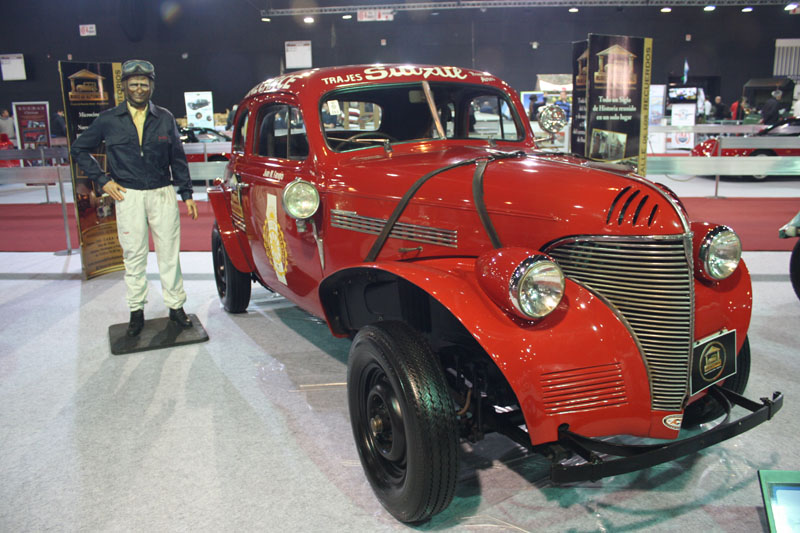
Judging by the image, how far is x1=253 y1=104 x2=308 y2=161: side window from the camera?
10.8 feet

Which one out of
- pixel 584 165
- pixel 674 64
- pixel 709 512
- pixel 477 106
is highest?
pixel 674 64

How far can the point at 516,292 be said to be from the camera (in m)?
1.86

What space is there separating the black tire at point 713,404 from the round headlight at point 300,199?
1.78 m

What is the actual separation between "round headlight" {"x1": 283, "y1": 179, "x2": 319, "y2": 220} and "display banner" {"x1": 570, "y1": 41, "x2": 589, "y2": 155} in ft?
11.8

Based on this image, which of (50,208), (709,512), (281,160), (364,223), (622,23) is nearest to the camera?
(709,512)

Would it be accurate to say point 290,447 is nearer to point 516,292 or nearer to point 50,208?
point 516,292

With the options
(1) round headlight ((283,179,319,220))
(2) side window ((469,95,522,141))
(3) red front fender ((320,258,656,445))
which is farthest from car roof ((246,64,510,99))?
(3) red front fender ((320,258,656,445))

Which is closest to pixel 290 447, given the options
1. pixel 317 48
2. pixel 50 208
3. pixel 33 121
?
Result: pixel 50 208

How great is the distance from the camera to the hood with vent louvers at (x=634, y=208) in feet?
6.51

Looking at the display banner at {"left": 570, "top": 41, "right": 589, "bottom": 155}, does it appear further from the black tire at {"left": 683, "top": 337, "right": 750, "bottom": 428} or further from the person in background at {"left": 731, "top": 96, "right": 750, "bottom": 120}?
the person in background at {"left": 731, "top": 96, "right": 750, "bottom": 120}

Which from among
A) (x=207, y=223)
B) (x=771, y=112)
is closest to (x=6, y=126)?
(x=207, y=223)

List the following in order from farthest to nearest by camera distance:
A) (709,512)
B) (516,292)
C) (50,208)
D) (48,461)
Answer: (50,208) → (48,461) → (709,512) → (516,292)

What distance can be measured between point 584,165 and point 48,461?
2.53 metres

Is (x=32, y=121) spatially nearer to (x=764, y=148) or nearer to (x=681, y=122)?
(x=764, y=148)
